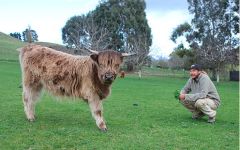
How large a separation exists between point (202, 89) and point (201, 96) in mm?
221

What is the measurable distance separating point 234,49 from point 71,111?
152ft

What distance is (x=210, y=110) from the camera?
12.0 meters

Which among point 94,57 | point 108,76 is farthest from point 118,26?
point 108,76

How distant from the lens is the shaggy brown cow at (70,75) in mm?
10070

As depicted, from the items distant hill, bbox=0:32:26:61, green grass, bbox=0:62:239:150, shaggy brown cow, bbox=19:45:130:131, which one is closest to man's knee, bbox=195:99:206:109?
green grass, bbox=0:62:239:150

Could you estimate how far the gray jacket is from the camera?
39.1 feet

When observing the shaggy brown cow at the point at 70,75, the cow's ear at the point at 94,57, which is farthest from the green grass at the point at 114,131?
the cow's ear at the point at 94,57

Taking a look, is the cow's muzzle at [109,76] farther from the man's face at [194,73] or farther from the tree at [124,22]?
the tree at [124,22]

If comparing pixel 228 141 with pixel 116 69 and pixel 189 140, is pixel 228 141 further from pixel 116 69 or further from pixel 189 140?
pixel 116 69

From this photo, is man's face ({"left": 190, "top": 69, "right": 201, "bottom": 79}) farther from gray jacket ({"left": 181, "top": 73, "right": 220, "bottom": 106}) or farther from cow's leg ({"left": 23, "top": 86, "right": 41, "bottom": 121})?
cow's leg ({"left": 23, "top": 86, "right": 41, "bottom": 121})

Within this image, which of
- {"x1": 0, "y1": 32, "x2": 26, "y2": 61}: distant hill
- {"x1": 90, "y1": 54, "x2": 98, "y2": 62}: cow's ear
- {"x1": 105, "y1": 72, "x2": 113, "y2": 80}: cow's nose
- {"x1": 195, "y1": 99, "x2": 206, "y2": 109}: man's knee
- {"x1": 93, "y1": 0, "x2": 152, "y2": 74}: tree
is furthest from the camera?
{"x1": 93, "y1": 0, "x2": 152, "y2": 74}: tree

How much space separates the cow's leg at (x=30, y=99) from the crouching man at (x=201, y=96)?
13.1 feet

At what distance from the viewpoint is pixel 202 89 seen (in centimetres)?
1201

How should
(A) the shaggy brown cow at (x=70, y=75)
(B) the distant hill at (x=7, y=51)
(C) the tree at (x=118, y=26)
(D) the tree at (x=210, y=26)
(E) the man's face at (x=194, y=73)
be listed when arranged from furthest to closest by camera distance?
1. (B) the distant hill at (x=7, y=51)
2. (C) the tree at (x=118, y=26)
3. (D) the tree at (x=210, y=26)
4. (E) the man's face at (x=194, y=73)
5. (A) the shaggy brown cow at (x=70, y=75)
